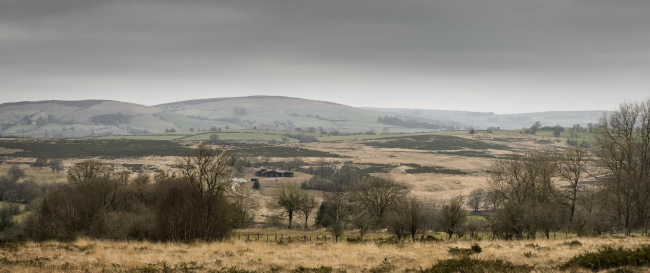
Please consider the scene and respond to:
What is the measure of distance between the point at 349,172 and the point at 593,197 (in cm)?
8196

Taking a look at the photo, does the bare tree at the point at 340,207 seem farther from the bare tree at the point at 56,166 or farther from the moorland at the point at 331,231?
the bare tree at the point at 56,166

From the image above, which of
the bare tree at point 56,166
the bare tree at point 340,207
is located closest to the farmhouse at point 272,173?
the bare tree at point 56,166

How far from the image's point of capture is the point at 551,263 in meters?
16.2

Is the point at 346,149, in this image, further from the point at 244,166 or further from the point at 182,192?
the point at 182,192

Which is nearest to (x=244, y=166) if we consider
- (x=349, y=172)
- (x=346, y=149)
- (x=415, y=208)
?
(x=349, y=172)

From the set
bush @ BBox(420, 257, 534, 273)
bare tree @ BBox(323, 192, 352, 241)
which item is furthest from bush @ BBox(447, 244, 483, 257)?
bare tree @ BBox(323, 192, 352, 241)

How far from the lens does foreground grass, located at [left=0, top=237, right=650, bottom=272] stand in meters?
15.1

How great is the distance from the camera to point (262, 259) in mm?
17234

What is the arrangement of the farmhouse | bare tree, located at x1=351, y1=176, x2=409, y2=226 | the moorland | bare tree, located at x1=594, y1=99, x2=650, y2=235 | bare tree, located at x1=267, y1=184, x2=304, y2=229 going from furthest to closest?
1. the farmhouse
2. bare tree, located at x1=267, y1=184, x2=304, y2=229
3. bare tree, located at x1=351, y1=176, x2=409, y2=226
4. bare tree, located at x1=594, y1=99, x2=650, y2=235
5. the moorland

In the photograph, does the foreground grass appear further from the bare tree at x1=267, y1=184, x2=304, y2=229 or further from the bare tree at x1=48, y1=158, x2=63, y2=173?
the bare tree at x1=48, y1=158, x2=63, y2=173

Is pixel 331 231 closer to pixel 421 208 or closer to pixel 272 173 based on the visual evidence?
pixel 421 208

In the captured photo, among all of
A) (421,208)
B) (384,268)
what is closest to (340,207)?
(421,208)

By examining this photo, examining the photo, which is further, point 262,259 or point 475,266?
point 262,259

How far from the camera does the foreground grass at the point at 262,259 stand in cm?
1512
